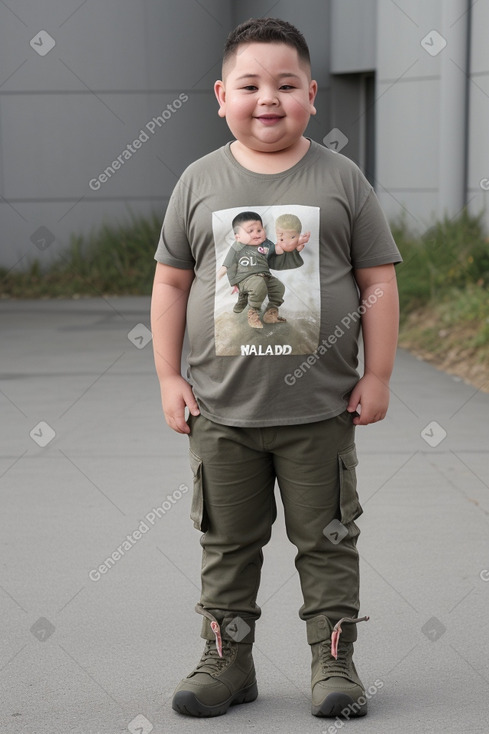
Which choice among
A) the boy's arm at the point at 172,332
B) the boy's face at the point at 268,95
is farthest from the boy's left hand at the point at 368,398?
the boy's face at the point at 268,95

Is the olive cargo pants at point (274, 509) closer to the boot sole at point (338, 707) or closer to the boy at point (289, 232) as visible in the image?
the boot sole at point (338, 707)

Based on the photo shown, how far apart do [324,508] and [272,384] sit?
357 mm

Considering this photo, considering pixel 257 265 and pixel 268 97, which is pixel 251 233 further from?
pixel 268 97

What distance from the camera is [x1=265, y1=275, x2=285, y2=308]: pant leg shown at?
2.73m

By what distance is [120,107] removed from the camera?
14.0 meters

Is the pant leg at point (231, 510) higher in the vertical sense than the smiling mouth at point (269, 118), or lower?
lower

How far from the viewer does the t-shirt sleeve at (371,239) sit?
9.16 ft

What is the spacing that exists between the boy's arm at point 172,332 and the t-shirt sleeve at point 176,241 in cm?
2

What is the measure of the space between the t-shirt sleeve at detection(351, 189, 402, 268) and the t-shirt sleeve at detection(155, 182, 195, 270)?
1.40 feet

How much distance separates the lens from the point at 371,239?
9.19ft

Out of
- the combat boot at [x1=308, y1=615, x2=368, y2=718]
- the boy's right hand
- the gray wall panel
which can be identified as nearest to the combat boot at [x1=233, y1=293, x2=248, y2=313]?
the boy's right hand

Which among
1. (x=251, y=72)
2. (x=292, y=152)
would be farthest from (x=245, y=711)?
(x=251, y=72)

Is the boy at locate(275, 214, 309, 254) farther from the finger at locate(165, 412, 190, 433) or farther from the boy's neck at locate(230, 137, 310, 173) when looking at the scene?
the finger at locate(165, 412, 190, 433)

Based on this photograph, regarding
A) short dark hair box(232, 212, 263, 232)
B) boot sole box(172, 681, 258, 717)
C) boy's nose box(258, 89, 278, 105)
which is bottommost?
boot sole box(172, 681, 258, 717)
